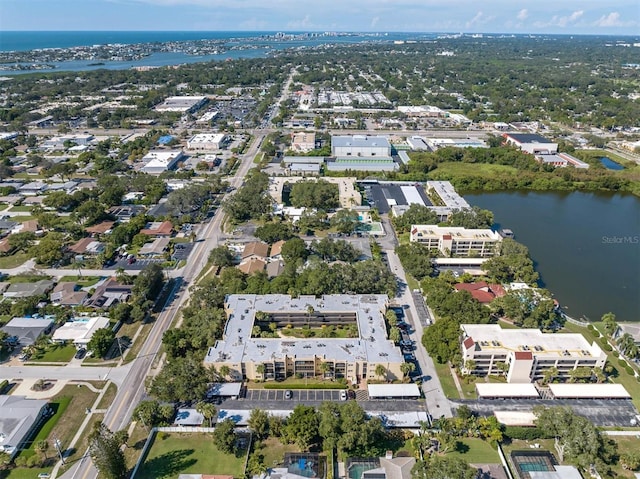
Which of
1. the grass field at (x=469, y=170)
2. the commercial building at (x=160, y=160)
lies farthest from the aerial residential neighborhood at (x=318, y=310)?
the grass field at (x=469, y=170)

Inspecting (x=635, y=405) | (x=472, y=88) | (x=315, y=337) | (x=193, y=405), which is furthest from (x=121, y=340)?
A: (x=472, y=88)

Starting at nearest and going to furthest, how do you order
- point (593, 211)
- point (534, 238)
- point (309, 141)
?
point (534, 238) → point (593, 211) → point (309, 141)

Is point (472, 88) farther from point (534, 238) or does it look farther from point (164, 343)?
point (164, 343)

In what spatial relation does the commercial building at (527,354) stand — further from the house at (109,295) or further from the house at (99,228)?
the house at (99,228)

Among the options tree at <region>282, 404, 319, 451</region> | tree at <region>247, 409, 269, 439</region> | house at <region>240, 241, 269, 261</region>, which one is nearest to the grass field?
house at <region>240, 241, 269, 261</region>

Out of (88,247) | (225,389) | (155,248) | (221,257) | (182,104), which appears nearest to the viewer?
(225,389)

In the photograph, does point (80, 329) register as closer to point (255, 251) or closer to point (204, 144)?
point (255, 251)

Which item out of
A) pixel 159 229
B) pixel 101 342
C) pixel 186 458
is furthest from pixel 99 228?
pixel 186 458
